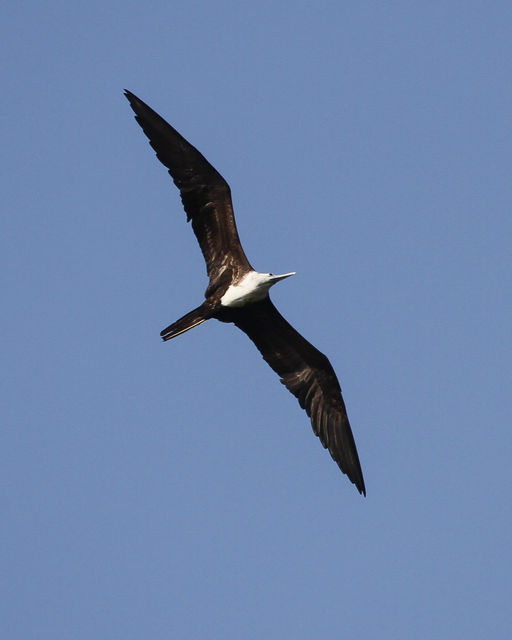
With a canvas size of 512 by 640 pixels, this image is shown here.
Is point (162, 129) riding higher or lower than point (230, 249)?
higher

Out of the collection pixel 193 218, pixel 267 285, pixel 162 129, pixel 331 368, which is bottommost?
pixel 331 368

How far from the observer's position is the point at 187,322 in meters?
20.1

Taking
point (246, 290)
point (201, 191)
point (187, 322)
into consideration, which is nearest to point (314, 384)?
point (246, 290)

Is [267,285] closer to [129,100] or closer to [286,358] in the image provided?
[286,358]

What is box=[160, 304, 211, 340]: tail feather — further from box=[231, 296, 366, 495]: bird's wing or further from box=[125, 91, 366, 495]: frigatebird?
box=[231, 296, 366, 495]: bird's wing

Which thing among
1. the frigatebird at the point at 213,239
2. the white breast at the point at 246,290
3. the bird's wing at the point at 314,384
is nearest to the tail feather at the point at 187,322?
the frigatebird at the point at 213,239

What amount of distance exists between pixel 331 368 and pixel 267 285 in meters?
2.29

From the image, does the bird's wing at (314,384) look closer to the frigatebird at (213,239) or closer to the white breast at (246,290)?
the frigatebird at (213,239)

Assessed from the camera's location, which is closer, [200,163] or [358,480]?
[200,163]

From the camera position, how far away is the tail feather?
19891 mm

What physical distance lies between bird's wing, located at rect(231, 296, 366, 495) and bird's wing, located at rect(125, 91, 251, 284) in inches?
57.4

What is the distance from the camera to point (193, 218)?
20500mm

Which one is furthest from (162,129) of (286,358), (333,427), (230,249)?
(333,427)

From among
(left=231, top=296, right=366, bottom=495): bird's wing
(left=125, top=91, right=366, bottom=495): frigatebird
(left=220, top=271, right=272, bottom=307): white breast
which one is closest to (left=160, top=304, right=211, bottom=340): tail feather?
(left=125, top=91, right=366, bottom=495): frigatebird
